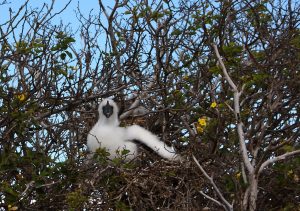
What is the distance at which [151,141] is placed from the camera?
7801mm

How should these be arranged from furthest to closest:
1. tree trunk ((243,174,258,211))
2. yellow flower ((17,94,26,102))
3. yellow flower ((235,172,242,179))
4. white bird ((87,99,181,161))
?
white bird ((87,99,181,161)), yellow flower ((17,94,26,102)), yellow flower ((235,172,242,179)), tree trunk ((243,174,258,211))

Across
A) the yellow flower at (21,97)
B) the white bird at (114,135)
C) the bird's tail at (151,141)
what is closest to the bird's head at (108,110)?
the white bird at (114,135)

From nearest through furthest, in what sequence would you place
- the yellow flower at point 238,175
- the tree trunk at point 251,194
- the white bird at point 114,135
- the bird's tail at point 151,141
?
1. the tree trunk at point 251,194
2. the yellow flower at point 238,175
3. the bird's tail at point 151,141
4. the white bird at point 114,135

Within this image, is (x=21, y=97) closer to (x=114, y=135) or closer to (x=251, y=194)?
(x=114, y=135)

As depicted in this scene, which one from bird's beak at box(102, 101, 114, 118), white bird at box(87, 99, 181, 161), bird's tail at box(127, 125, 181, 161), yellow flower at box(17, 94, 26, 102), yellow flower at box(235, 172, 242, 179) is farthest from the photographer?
bird's beak at box(102, 101, 114, 118)

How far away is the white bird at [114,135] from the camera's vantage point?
7.84 metres

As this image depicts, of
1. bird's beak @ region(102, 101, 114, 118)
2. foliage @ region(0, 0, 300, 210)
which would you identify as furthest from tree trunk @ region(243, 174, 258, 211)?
bird's beak @ region(102, 101, 114, 118)

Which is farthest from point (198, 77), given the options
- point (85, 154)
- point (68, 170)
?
point (68, 170)

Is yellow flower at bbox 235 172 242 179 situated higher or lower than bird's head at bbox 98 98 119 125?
lower

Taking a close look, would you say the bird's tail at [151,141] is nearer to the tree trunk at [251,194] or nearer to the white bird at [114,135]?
the white bird at [114,135]

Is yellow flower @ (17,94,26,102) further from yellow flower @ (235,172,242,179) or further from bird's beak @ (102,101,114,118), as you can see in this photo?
yellow flower @ (235,172,242,179)

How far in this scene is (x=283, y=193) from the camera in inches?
275

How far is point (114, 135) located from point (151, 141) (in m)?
0.66

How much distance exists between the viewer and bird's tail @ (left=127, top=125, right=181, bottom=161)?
739cm
